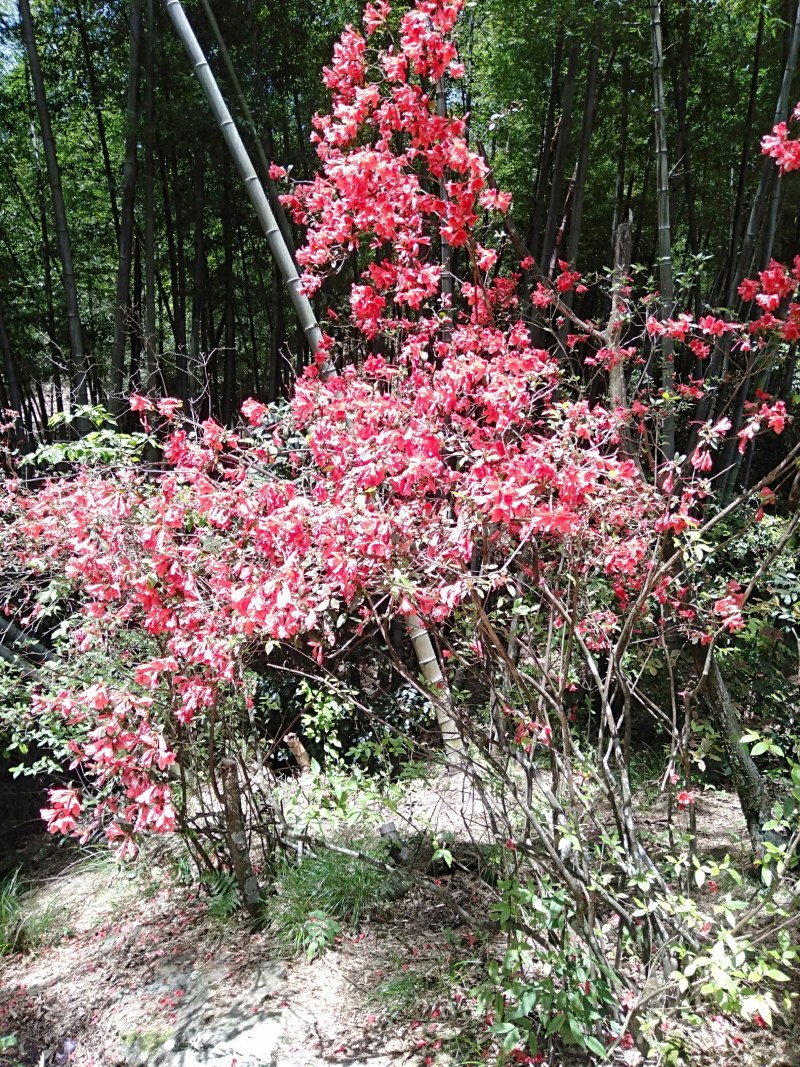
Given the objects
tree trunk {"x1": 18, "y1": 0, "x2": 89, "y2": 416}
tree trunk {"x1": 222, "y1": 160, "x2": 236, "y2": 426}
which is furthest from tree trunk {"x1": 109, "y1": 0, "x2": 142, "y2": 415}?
tree trunk {"x1": 222, "y1": 160, "x2": 236, "y2": 426}

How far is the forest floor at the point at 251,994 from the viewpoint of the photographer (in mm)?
1813

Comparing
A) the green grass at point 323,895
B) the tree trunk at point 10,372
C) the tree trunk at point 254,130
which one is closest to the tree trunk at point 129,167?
the tree trunk at point 254,130

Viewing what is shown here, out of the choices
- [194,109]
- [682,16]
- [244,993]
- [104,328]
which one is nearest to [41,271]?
[104,328]

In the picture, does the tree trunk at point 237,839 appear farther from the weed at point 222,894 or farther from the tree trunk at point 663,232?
the tree trunk at point 663,232

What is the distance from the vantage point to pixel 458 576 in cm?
146

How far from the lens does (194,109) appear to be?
4543 millimetres

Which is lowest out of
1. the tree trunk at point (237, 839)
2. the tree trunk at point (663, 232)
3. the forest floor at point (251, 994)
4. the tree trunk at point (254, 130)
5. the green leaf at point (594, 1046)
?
the forest floor at point (251, 994)

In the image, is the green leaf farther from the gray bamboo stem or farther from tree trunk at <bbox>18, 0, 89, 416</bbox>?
tree trunk at <bbox>18, 0, 89, 416</bbox>

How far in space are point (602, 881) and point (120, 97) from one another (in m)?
5.74

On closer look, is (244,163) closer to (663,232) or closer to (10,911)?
(663,232)

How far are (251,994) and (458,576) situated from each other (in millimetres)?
1411

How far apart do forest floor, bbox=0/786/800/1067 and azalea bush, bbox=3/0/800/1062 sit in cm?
19

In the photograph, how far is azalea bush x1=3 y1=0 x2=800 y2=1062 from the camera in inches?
56.3

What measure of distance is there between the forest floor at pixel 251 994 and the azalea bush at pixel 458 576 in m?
0.19
